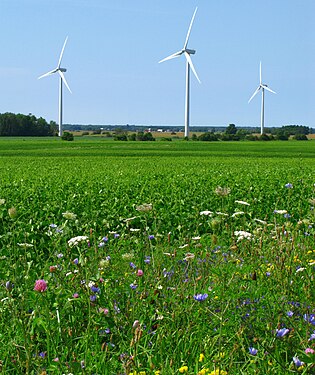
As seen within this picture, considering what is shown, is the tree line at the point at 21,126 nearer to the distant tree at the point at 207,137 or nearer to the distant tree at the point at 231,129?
the distant tree at the point at 231,129

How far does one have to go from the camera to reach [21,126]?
Result: 351 feet

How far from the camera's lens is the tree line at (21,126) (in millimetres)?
106750

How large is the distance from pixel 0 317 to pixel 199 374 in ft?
6.16

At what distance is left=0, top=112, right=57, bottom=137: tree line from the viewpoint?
107 m

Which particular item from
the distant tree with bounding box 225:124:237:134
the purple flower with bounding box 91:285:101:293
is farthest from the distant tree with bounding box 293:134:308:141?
the purple flower with bounding box 91:285:101:293

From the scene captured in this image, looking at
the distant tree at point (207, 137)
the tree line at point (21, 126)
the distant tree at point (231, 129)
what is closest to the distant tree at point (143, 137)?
the distant tree at point (207, 137)

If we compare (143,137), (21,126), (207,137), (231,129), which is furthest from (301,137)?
(21,126)

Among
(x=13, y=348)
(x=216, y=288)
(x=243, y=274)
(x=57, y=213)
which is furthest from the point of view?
(x=57, y=213)

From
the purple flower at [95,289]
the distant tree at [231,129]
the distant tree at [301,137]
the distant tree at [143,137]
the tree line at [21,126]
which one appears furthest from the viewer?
the tree line at [21,126]

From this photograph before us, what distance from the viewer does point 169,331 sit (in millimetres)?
4035

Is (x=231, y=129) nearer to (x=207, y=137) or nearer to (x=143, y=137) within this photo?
(x=207, y=137)

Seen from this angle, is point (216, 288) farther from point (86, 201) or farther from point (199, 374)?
point (86, 201)

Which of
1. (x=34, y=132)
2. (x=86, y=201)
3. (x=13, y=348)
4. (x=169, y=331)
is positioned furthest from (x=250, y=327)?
(x=34, y=132)

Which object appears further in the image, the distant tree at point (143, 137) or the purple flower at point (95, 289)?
the distant tree at point (143, 137)
